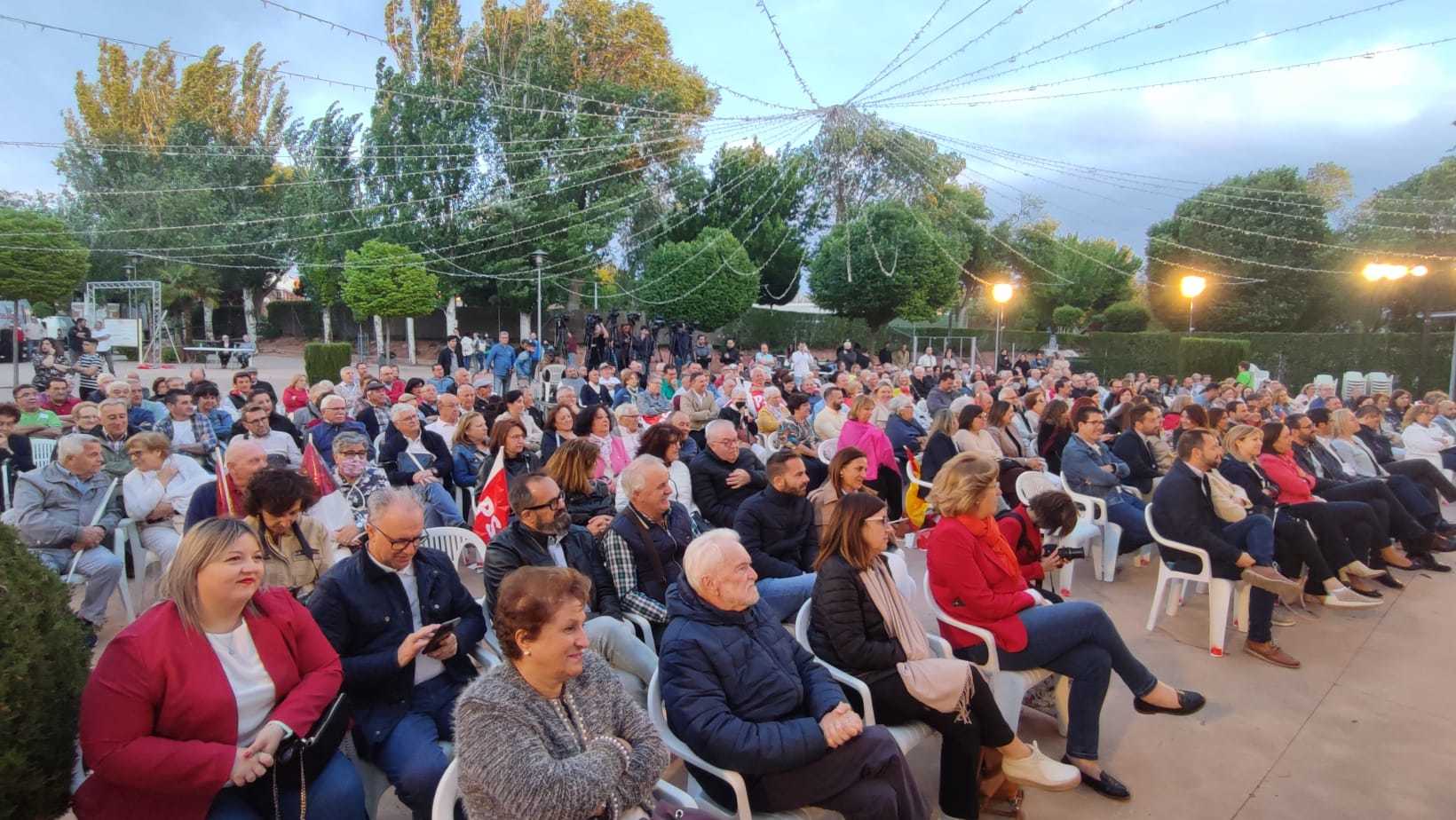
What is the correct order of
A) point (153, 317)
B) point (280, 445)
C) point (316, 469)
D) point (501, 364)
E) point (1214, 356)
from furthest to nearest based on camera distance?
point (153, 317)
point (1214, 356)
point (501, 364)
point (280, 445)
point (316, 469)

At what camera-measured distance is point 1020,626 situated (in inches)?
121

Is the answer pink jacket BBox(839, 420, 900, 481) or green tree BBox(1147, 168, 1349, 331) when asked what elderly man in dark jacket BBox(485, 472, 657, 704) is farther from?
green tree BBox(1147, 168, 1349, 331)

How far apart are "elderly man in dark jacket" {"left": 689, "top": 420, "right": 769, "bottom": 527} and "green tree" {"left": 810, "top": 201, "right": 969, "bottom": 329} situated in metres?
20.8

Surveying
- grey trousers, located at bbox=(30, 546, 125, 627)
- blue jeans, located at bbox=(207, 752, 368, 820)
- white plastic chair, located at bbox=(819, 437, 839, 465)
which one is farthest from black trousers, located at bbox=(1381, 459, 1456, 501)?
grey trousers, located at bbox=(30, 546, 125, 627)

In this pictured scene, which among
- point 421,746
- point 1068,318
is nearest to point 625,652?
point 421,746

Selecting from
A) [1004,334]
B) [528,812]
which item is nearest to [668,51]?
[1004,334]

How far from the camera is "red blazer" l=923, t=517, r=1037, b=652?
3.09 meters

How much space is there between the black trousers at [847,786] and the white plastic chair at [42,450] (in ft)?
19.6

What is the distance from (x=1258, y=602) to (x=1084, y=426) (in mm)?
1689

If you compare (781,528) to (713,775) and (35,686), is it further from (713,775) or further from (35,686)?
(35,686)

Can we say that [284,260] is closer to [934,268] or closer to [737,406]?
[934,268]

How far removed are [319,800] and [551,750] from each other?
0.74m

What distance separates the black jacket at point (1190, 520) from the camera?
A: 13.8ft

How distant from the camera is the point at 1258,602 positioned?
416 centimetres
